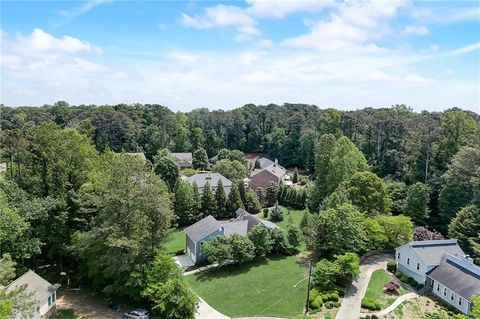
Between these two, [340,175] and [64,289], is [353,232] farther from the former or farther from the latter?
[64,289]

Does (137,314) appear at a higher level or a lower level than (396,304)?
lower

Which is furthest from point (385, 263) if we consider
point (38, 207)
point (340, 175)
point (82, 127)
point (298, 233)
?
point (82, 127)

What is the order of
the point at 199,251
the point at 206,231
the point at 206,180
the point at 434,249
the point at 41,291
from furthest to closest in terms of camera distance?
the point at 206,180 < the point at 206,231 < the point at 199,251 < the point at 434,249 < the point at 41,291

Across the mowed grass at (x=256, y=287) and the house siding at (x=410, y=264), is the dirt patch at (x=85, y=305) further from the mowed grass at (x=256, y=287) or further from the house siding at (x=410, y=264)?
the house siding at (x=410, y=264)

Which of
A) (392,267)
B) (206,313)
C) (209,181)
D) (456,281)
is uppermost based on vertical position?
(209,181)

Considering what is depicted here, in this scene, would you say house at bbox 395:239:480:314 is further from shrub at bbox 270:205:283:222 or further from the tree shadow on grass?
shrub at bbox 270:205:283:222

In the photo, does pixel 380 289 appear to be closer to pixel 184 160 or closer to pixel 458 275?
pixel 458 275

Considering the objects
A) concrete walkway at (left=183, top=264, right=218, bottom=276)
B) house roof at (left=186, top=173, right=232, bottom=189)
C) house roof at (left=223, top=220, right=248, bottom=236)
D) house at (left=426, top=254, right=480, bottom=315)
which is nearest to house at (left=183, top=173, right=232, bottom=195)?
house roof at (left=186, top=173, right=232, bottom=189)

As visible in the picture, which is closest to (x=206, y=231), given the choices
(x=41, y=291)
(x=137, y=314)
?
(x=137, y=314)
